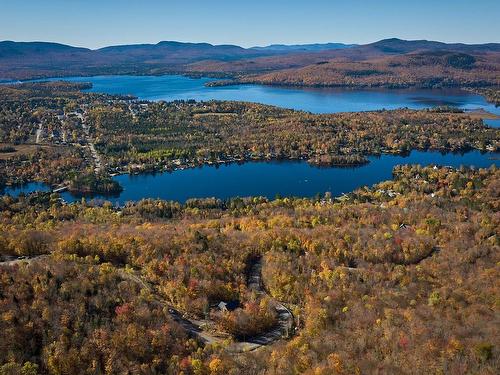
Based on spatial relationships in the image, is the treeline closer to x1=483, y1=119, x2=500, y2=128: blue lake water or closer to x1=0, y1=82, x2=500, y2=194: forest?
x1=0, y1=82, x2=500, y2=194: forest

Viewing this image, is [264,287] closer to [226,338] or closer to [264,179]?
[226,338]

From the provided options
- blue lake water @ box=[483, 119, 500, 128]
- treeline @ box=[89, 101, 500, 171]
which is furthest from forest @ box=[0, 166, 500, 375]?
blue lake water @ box=[483, 119, 500, 128]

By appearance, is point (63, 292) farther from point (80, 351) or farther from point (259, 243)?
point (259, 243)

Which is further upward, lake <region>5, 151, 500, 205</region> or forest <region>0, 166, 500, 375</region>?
forest <region>0, 166, 500, 375</region>

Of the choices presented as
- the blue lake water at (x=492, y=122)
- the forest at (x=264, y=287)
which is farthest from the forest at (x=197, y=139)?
the forest at (x=264, y=287)

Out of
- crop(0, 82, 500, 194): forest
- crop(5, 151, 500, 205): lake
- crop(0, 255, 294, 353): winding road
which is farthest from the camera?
crop(0, 82, 500, 194): forest

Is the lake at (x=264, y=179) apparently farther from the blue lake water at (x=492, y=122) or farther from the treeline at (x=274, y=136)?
the blue lake water at (x=492, y=122)

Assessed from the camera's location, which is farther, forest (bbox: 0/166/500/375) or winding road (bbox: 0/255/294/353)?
winding road (bbox: 0/255/294/353)

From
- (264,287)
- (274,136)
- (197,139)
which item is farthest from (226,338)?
(274,136)
